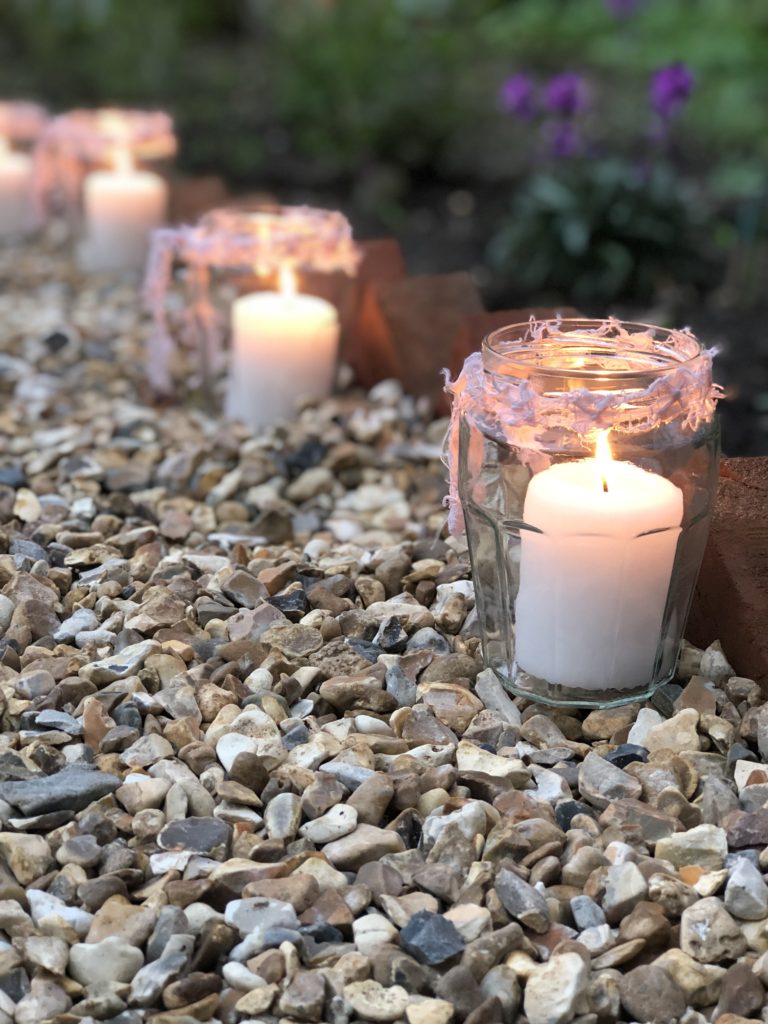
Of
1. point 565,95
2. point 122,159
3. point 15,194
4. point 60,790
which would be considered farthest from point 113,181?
point 60,790

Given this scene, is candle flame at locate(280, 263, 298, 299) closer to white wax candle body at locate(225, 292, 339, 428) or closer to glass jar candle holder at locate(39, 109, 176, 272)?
white wax candle body at locate(225, 292, 339, 428)

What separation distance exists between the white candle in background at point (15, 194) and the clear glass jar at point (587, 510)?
3093 mm

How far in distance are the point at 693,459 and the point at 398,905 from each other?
62 cm

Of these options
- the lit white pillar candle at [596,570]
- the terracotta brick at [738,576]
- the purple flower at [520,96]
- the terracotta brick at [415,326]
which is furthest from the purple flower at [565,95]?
the lit white pillar candle at [596,570]

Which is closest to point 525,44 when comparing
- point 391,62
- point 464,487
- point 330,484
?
point 391,62

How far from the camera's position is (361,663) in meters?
1.69

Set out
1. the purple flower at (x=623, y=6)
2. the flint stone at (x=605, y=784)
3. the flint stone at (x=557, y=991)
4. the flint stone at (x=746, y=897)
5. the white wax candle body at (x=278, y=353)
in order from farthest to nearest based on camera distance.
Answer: the purple flower at (x=623, y=6)
the white wax candle body at (x=278, y=353)
the flint stone at (x=605, y=784)
the flint stone at (x=746, y=897)
the flint stone at (x=557, y=991)

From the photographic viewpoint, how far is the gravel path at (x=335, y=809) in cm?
123

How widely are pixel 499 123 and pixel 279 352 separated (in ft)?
10.3

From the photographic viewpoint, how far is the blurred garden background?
3615 millimetres

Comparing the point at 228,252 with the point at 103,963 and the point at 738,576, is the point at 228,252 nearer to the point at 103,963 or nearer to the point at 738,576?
the point at 738,576

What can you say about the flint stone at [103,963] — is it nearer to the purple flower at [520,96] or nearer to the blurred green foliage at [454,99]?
the blurred green foliage at [454,99]

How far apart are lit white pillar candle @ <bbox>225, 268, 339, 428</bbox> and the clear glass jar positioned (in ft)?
3.48

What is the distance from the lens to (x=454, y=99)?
5.25m
